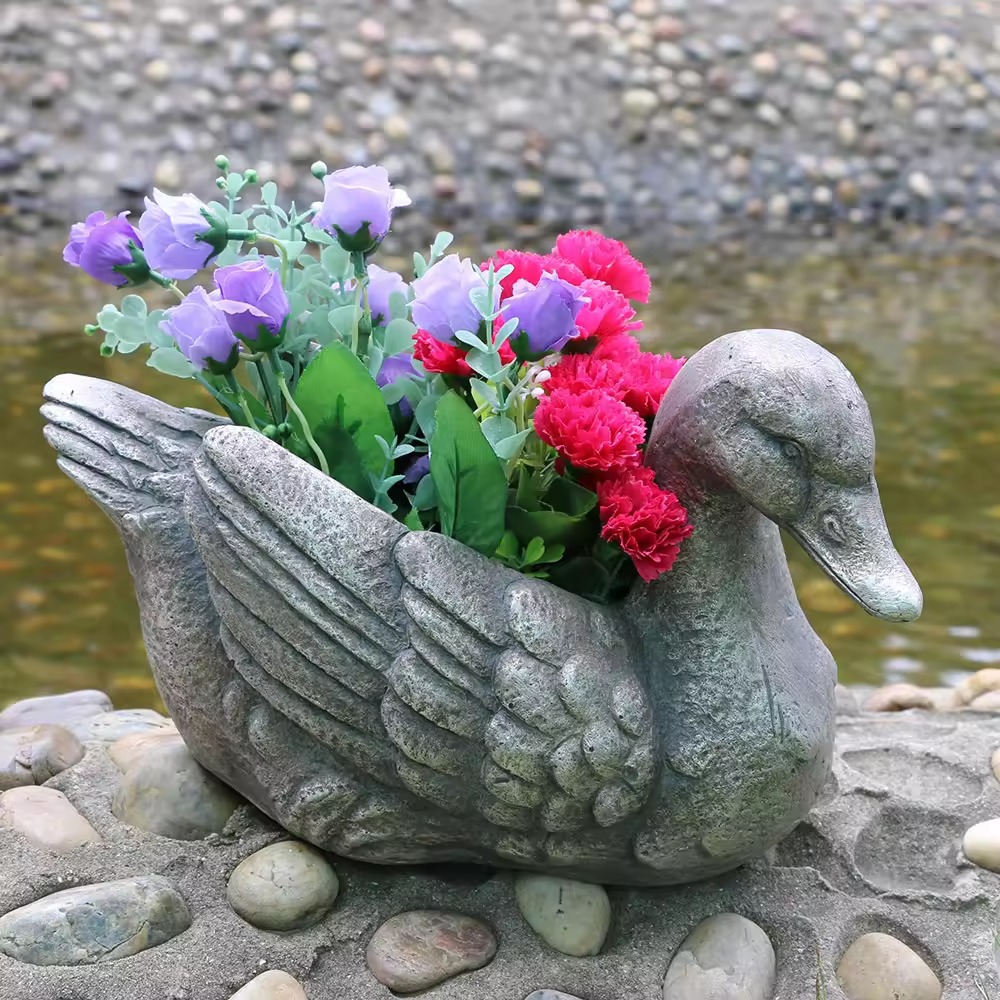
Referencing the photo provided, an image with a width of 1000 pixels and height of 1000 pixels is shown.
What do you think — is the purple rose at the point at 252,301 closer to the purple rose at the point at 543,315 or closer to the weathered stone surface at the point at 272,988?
the purple rose at the point at 543,315

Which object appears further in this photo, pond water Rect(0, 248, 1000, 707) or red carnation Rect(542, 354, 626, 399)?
pond water Rect(0, 248, 1000, 707)

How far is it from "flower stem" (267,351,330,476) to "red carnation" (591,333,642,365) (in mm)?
378

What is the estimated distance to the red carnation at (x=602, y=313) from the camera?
67.4 inches

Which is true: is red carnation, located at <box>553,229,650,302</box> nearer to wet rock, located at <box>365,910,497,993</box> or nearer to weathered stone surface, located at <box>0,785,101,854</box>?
wet rock, located at <box>365,910,497,993</box>

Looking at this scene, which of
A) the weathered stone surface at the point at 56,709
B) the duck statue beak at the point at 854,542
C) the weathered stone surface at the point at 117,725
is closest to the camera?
the duck statue beak at the point at 854,542

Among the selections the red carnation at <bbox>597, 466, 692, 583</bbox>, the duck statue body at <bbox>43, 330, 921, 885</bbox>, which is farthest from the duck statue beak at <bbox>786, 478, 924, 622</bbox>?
the red carnation at <bbox>597, 466, 692, 583</bbox>

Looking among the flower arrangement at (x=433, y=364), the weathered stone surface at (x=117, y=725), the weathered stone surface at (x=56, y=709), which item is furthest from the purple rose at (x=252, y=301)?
the weathered stone surface at (x=56, y=709)

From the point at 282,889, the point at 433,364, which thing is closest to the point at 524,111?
the point at 433,364

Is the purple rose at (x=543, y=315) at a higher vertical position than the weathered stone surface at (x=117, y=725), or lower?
higher

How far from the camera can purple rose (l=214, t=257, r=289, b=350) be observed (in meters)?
1.60

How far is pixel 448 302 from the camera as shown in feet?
5.37

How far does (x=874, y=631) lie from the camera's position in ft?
10.2

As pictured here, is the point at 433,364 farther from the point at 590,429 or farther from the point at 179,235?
the point at 179,235

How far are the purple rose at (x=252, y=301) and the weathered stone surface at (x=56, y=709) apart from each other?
3.37 ft
